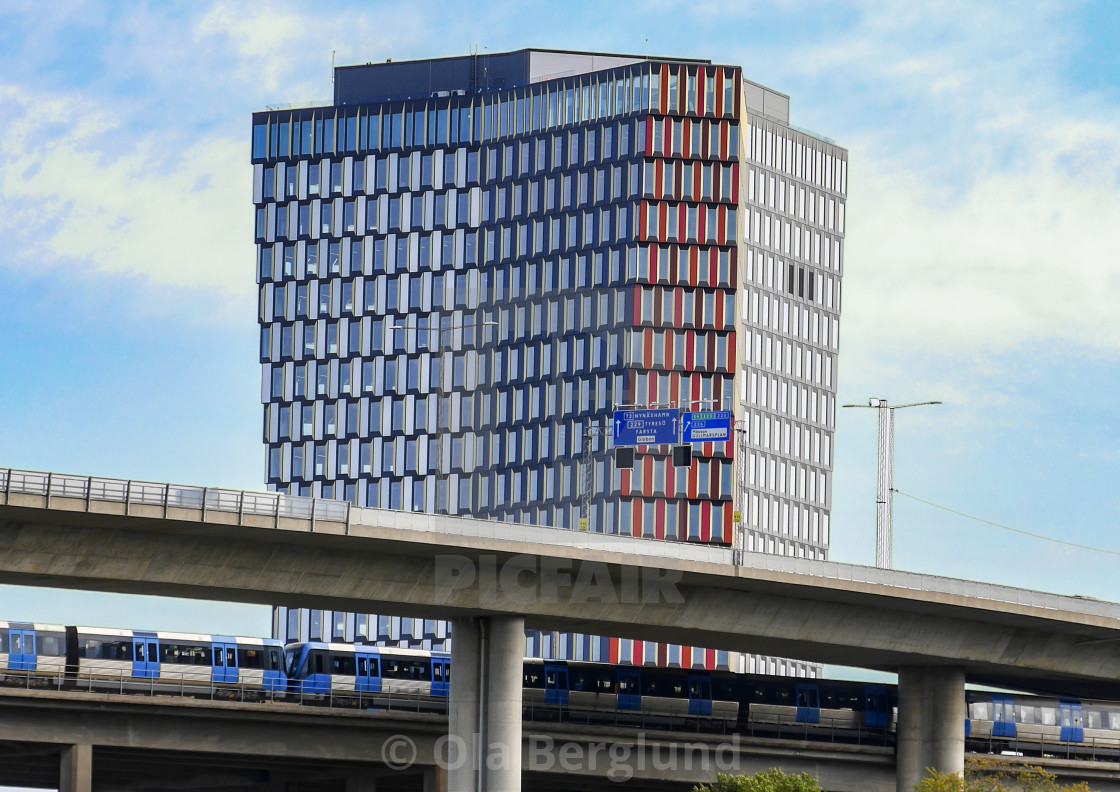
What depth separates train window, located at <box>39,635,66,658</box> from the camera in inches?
3056

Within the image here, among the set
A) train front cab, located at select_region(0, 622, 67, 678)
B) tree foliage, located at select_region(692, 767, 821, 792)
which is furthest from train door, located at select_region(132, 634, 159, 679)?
tree foliage, located at select_region(692, 767, 821, 792)

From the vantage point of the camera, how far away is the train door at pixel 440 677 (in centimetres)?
8706

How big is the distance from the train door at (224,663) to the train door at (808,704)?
98.3 ft

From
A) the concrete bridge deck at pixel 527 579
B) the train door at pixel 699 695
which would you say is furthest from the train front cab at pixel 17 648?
the train door at pixel 699 695

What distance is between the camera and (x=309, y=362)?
17600 centimetres

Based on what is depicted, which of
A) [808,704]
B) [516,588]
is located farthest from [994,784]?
[516,588]

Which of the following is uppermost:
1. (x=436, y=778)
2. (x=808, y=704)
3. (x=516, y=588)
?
(x=516, y=588)

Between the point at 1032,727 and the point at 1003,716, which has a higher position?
the point at 1003,716

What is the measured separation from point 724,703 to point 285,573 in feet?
98.2

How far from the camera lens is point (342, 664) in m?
85.5

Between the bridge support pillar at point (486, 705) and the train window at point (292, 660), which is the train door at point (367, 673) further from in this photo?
the bridge support pillar at point (486, 705)

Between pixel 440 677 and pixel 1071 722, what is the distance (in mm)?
35304

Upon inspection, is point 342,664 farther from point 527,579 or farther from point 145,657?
point 527,579

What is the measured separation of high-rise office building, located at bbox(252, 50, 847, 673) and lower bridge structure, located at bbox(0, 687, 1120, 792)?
207 feet
